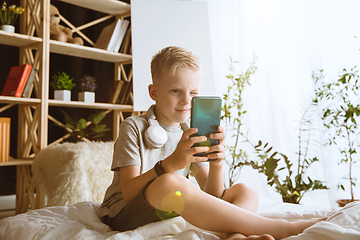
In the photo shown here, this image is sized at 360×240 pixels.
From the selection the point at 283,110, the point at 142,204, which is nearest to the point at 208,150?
the point at 142,204

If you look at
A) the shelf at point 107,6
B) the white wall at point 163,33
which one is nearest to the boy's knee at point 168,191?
the white wall at point 163,33

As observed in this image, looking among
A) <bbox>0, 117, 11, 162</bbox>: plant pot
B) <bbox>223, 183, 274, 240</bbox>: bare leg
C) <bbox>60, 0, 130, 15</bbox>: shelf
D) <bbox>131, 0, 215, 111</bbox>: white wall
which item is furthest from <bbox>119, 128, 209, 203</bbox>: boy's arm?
<bbox>60, 0, 130, 15</bbox>: shelf

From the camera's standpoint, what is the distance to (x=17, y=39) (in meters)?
2.10

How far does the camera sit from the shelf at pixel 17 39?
2.02 m

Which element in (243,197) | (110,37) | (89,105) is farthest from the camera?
(110,37)

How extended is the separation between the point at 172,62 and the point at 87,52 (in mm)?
1496

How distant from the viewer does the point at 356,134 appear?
2082mm

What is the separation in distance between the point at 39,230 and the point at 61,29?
1752 mm

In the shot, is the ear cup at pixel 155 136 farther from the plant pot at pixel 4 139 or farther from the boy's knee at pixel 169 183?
the plant pot at pixel 4 139

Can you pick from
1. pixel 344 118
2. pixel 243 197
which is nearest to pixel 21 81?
pixel 243 197

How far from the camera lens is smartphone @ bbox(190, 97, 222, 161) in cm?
95

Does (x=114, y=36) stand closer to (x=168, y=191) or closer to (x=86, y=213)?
(x=86, y=213)

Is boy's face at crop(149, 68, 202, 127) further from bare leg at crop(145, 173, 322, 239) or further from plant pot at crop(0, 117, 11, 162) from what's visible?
plant pot at crop(0, 117, 11, 162)

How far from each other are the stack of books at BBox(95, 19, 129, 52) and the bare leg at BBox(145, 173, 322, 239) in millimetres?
1852
